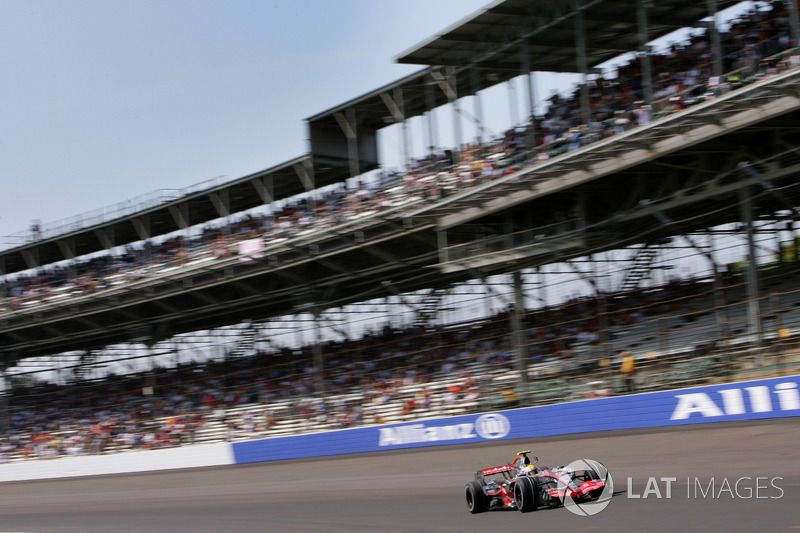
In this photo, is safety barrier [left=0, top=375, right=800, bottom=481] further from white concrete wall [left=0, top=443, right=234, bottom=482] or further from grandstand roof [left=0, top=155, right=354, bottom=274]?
grandstand roof [left=0, top=155, right=354, bottom=274]

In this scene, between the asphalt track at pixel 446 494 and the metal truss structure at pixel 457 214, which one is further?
the metal truss structure at pixel 457 214

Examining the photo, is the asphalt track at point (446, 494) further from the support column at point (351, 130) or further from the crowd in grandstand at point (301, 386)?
the support column at point (351, 130)

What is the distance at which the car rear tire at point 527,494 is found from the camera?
10.0m

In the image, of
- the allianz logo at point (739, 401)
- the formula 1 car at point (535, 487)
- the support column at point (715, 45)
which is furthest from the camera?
the support column at point (715, 45)

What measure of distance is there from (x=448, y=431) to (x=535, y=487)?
1148 centimetres

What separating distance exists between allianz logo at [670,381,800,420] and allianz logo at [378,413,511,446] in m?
4.73

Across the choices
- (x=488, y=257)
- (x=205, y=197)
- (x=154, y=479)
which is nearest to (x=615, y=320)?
(x=488, y=257)

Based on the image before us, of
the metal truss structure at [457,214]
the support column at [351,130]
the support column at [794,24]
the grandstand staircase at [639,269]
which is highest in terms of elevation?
the support column at [351,130]

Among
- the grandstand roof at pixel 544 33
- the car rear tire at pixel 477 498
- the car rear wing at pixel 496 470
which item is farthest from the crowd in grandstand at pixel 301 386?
the car rear tire at pixel 477 498

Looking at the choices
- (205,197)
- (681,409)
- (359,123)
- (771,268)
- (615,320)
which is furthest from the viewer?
(205,197)

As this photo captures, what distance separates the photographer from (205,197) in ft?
110

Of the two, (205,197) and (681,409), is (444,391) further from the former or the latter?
(205,197)

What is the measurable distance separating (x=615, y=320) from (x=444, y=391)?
5.00 m

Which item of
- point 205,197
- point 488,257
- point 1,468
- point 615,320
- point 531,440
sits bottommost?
point 1,468
